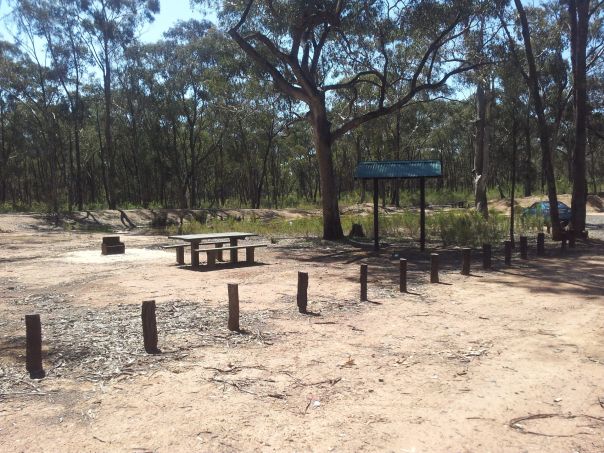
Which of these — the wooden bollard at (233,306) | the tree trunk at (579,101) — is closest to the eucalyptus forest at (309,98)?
the tree trunk at (579,101)

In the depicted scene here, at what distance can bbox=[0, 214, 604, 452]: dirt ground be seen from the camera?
4184mm

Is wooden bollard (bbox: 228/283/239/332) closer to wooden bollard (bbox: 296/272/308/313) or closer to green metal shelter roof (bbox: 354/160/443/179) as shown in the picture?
wooden bollard (bbox: 296/272/308/313)

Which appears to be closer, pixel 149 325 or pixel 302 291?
pixel 149 325

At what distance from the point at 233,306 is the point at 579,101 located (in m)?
15.0

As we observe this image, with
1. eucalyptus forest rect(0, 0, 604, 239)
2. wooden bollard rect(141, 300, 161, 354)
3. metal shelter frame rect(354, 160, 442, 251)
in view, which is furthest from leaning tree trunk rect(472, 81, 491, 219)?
wooden bollard rect(141, 300, 161, 354)

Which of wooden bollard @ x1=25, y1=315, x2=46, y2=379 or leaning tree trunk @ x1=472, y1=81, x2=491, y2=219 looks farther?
leaning tree trunk @ x1=472, y1=81, x2=491, y2=219

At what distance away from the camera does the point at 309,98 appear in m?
19.4

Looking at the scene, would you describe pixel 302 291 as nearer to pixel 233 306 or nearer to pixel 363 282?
pixel 363 282

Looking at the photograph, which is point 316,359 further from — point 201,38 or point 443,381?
point 201,38

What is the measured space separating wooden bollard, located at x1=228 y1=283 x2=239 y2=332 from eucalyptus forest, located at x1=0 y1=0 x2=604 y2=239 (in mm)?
10968

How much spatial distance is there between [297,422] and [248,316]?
3.48 meters

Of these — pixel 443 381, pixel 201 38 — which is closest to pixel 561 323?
pixel 443 381

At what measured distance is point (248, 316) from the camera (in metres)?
7.81

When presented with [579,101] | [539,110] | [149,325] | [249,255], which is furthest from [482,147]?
[149,325]
